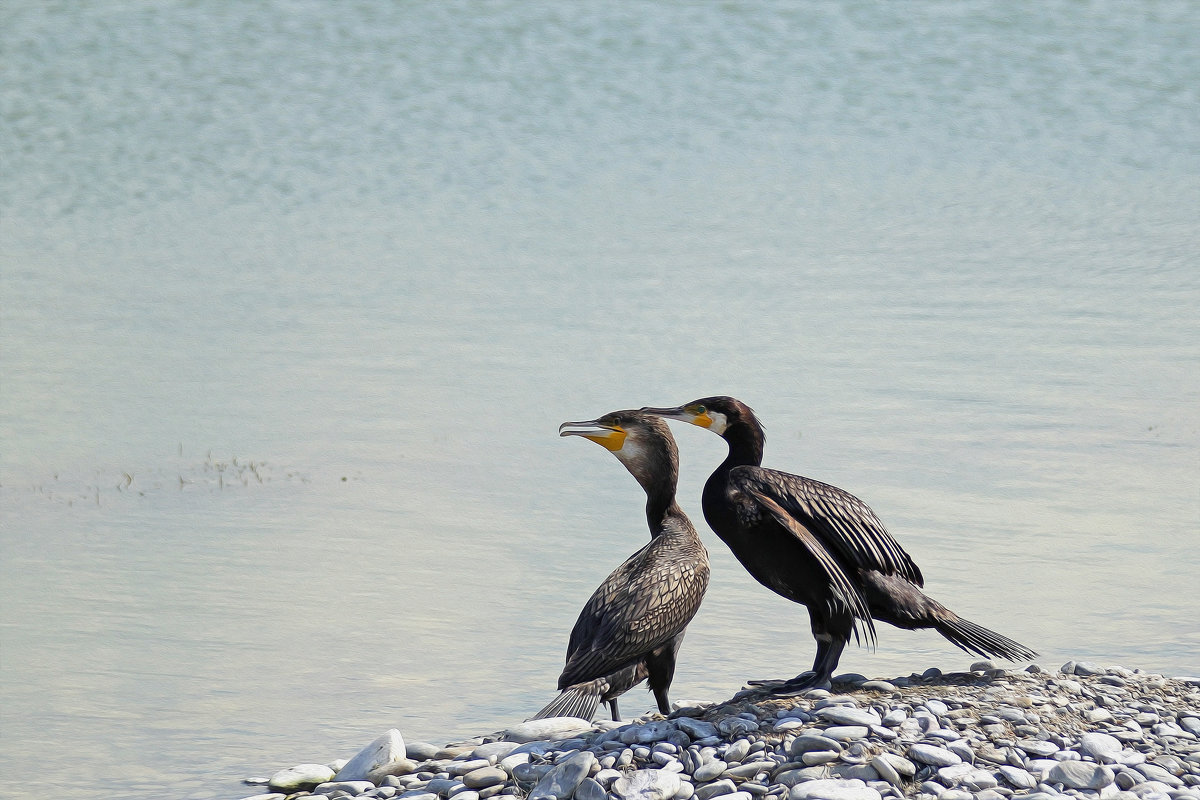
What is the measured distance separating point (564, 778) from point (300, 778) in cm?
136

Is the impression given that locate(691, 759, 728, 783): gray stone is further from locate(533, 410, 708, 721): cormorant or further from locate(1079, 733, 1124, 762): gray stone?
locate(1079, 733, 1124, 762): gray stone

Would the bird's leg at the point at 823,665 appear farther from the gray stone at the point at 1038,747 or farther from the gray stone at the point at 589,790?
the gray stone at the point at 589,790

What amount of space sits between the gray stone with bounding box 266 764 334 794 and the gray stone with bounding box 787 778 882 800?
2.06 metres

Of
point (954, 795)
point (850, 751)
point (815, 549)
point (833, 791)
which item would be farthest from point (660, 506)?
point (954, 795)

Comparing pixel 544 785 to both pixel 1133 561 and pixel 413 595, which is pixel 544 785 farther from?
pixel 1133 561

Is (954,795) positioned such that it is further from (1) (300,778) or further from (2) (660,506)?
(1) (300,778)

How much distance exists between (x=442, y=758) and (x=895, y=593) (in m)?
1.87

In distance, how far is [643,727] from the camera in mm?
6000

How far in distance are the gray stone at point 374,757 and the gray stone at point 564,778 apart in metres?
0.85

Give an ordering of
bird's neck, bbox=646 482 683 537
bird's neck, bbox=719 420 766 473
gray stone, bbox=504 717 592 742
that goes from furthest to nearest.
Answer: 1. bird's neck, bbox=646 482 683 537
2. bird's neck, bbox=719 420 766 473
3. gray stone, bbox=504 717 592 742

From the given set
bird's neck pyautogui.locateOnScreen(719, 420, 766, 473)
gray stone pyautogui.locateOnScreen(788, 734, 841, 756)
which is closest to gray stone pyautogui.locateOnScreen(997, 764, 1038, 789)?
gray stone pyautogui.locateOnScreen(788, 734, 841, 756)

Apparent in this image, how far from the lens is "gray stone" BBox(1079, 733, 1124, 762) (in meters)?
5.77

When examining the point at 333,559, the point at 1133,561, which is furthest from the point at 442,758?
the point at 1133,561

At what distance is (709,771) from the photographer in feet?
18.6
